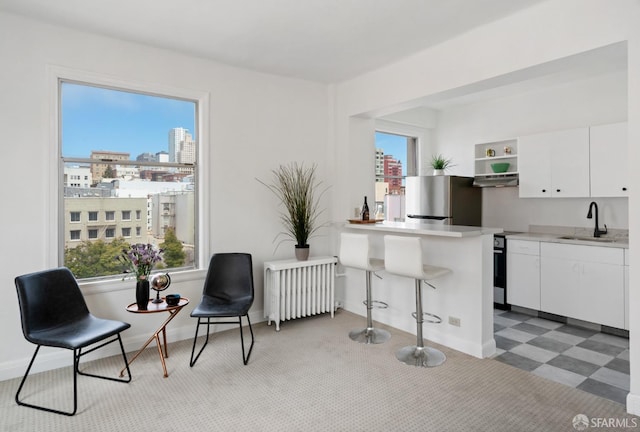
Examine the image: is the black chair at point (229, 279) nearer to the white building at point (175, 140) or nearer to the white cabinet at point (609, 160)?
the white building at point (175, 140)

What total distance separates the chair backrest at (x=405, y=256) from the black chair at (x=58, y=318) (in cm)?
216

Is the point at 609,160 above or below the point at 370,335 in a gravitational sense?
above

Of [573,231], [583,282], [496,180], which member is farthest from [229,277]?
[573,231]

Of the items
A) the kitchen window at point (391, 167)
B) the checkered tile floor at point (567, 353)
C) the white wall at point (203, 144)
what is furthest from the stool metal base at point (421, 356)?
the kitchen window at point (391, 167)

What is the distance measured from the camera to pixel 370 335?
373cm

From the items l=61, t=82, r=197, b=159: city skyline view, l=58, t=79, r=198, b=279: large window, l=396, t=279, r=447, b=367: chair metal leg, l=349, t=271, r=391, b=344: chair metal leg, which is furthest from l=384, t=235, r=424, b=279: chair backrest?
l=61, t=82, r=197, b=159: city skyline view

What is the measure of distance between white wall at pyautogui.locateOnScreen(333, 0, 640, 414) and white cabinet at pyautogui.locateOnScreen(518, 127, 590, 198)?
192 centimetres

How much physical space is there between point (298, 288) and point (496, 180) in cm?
313

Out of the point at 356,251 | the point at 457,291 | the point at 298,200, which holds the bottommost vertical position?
the point at 457,291

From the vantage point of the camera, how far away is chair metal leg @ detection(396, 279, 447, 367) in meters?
3.16

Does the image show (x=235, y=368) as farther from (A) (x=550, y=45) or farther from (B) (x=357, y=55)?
(A) (x=550, y=45)

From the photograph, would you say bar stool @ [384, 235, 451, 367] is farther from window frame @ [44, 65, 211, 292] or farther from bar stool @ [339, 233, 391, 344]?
window frame @ [44, 65, 211, 292]

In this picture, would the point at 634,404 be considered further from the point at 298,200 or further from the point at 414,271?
the point at 298,200

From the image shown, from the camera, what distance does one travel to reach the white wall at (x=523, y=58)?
235 cm
